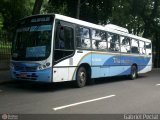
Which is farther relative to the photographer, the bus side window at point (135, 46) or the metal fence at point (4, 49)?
the bus side window at point (135, 46)

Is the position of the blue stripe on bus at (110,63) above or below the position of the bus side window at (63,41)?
below

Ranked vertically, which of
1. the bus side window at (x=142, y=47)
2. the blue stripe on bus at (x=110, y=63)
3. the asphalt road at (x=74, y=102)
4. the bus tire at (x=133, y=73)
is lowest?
the asphalt road at (x=74, y=102)

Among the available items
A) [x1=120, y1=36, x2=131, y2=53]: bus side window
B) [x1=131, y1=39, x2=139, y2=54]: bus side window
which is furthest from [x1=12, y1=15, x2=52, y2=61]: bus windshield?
[x1=131, y1=39, x2=139, y2=54]: bus side window

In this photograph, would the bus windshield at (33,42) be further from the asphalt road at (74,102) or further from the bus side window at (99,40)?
the bus side window at (99,40)

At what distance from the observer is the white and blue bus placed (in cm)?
1266

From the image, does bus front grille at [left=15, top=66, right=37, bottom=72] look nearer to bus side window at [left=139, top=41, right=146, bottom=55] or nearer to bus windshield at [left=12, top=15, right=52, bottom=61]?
bus windshield at [left=12, top=15, right=52, bottom=61]

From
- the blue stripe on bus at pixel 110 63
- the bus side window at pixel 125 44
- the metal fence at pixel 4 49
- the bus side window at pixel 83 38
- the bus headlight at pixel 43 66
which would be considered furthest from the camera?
the metal fence at pixel 4 49

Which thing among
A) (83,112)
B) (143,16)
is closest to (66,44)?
(83,112)

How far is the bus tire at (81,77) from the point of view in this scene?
14.3m

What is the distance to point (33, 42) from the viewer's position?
13.1 metres

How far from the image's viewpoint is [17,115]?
828 cm

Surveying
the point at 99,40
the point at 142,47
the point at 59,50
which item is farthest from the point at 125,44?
the point at 59,50

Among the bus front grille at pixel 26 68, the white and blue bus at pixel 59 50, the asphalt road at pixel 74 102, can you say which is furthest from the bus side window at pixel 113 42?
the bus front grille at pixel 26 68

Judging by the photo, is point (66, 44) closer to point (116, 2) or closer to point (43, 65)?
point (43, 65)
